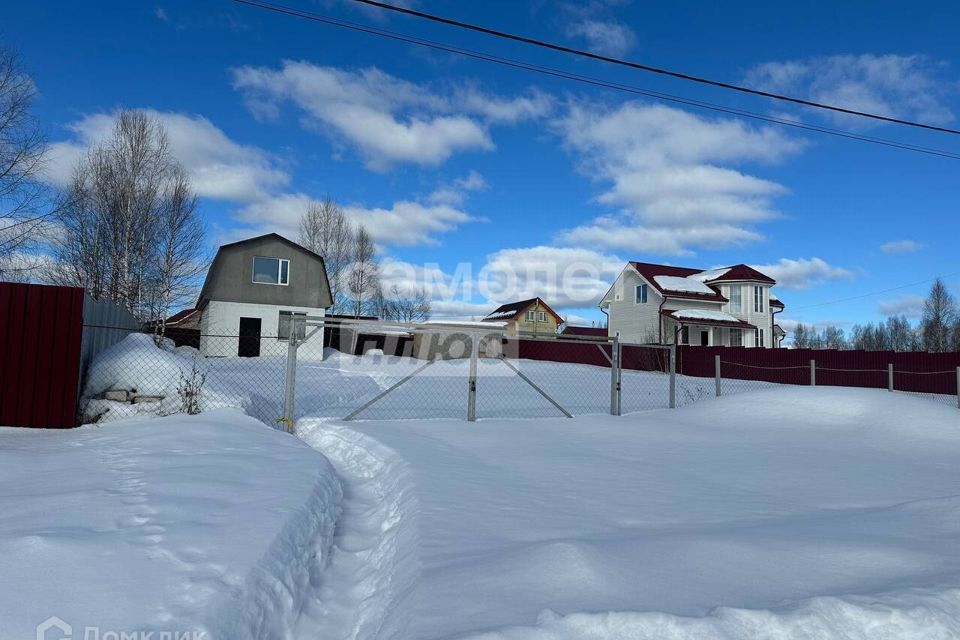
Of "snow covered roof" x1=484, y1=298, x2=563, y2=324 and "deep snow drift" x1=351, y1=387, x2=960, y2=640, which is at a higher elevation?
"snow covered roof" x1=484, y1=298, x2=563, y2=324

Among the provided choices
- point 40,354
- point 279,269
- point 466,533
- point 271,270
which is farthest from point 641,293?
point 466,533

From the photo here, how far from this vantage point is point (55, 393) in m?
7.20

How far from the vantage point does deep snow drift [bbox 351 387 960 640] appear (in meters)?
2.34

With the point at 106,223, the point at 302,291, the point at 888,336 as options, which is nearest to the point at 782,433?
the point at 302,291

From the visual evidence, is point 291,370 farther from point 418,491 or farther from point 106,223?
point 106,223

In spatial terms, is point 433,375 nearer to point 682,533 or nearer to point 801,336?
point 682,533

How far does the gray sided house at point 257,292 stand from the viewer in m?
23.6

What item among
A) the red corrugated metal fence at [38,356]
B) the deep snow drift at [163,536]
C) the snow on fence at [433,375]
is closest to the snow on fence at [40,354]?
the red corrugated metal fence at [38,356]

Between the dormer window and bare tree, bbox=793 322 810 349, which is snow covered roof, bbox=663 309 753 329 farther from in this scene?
bare tree, bbox=793 322 810 349

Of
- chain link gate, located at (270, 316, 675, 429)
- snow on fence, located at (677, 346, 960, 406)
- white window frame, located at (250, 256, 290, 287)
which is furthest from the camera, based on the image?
white window frame, located at (250, 256, 290, 287)

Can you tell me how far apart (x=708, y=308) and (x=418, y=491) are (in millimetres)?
32213

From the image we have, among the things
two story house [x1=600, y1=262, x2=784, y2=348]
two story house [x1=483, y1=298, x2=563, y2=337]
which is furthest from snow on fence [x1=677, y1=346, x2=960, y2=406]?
two story house [x1=483, y1=298, x2=563, y2=337]

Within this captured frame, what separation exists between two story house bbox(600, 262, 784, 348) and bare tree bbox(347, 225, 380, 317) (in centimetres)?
1654

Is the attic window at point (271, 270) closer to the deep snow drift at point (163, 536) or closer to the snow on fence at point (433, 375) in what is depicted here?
the snow on fence at point (433, 375)
